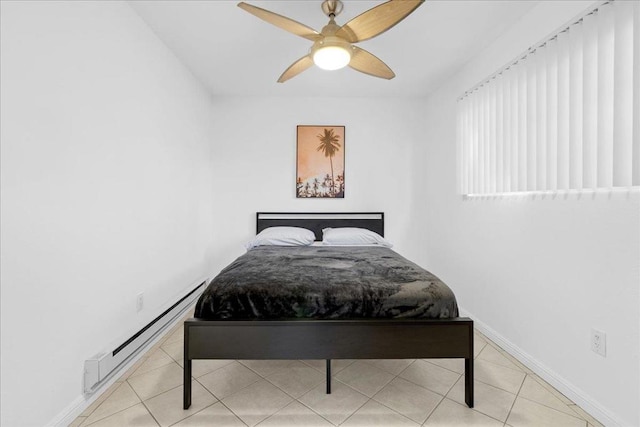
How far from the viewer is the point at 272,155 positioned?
3963 mm

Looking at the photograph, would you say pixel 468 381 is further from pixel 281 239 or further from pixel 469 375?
pixel 281 239

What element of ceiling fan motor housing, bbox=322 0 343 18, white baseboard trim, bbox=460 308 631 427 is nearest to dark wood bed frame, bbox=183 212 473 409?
white baseboard trim, bbox=460 308 631 427

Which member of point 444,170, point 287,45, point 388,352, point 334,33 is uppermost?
point 287,45

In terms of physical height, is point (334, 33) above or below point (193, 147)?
above

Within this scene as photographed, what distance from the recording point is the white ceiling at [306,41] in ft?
7.14

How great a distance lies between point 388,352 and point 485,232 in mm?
1602

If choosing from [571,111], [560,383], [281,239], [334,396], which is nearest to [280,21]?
[571,111]

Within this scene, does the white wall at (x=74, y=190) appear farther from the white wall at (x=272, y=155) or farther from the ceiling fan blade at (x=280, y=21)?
the white wall at (x=272, y=155)

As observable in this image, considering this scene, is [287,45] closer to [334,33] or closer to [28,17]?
[334,33]

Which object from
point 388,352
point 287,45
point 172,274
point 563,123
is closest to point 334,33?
point 287,45

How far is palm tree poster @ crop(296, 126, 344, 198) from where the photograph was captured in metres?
3.93

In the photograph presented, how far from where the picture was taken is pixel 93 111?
182 cm

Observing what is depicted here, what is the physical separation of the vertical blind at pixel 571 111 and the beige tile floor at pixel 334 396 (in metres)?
1.28

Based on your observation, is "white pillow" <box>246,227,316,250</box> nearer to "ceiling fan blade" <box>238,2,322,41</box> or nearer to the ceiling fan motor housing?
"ceiling fan blade" <box>238,2,322,41</box>
